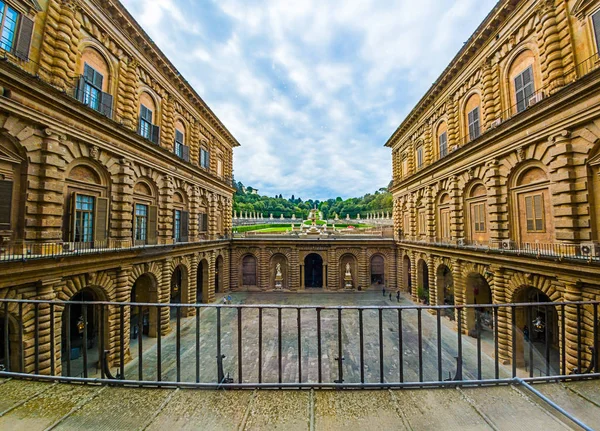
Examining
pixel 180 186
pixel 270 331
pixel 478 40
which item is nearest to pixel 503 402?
pixel 270 331

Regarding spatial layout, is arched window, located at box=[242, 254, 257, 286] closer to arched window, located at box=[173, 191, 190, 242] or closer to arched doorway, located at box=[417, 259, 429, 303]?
arched window, located at box=[173, 191, 190, 242]

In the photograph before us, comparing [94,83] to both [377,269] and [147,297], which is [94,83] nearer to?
[147,297]

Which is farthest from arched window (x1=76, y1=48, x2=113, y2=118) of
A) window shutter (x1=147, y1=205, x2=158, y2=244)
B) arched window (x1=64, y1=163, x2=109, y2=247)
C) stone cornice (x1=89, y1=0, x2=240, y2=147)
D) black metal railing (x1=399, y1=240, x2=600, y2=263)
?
black metal railing (x1=399, y1=240, x2=600, y2=263)

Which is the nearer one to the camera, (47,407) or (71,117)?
(47,407)

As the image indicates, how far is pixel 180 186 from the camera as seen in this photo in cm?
2081

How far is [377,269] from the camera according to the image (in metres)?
31.2

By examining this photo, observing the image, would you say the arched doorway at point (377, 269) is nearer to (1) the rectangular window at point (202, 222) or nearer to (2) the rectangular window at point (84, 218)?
(1) the rectangular window at point (202, 222)

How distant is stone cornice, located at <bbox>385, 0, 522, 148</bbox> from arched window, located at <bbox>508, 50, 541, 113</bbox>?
95.7 inches

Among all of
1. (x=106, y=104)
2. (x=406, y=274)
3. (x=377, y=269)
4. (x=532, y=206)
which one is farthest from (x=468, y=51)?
(x=377, y=269)

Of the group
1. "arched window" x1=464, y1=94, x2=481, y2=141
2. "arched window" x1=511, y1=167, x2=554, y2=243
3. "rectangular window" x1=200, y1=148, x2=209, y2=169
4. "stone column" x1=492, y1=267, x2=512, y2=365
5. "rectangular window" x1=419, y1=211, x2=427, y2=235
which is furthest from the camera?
"rectangular window" x1=200, y1=148, x2=209, y2=169

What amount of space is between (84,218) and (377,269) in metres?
26.9

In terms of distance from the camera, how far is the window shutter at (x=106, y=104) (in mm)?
13922

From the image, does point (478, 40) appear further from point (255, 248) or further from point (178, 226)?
point (255, 248)

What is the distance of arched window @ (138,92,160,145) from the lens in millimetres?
17141
